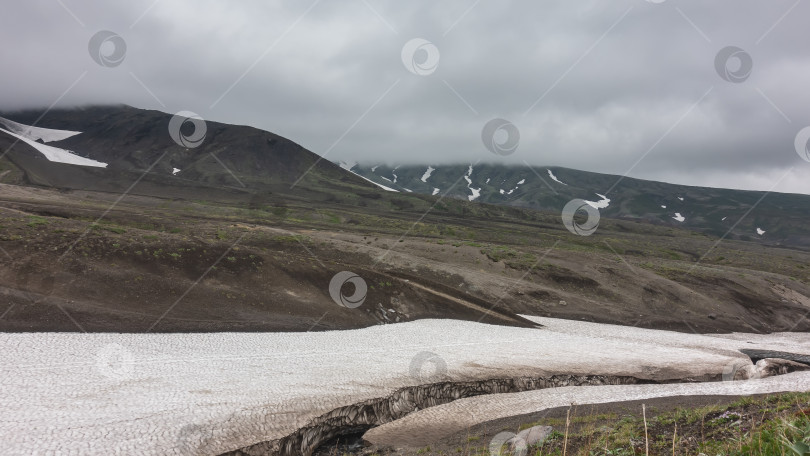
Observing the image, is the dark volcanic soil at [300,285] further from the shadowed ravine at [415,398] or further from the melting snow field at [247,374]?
the shadowed ravine at [415,398]

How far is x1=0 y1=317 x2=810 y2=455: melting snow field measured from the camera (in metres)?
14.2

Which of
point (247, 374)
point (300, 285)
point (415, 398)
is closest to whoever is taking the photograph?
point (247, 374)

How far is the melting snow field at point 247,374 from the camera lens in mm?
14172

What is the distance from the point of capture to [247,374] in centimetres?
2150

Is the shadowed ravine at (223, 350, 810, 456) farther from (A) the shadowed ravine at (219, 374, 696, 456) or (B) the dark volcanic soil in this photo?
(B) the dark volcanic soil

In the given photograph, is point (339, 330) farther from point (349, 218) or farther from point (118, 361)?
point (349, 218)

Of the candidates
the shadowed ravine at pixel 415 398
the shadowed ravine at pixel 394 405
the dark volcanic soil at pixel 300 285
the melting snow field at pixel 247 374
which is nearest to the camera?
the melting snow field at pixel 247 374

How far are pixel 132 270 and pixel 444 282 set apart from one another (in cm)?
3477

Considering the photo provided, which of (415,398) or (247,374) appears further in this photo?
(415,398)

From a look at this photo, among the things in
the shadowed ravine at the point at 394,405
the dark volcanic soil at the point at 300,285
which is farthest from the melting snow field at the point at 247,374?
the dark volcanic soil at the point at 300,285

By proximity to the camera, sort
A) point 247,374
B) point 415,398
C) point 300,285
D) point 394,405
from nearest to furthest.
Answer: point 394,405, point 247,374, point 415,398, point 300,285

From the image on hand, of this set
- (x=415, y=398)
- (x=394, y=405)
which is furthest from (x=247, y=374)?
(x=415, y=398)

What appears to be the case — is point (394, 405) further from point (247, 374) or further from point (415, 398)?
point (247, 374)

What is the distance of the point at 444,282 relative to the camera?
56719 mm
